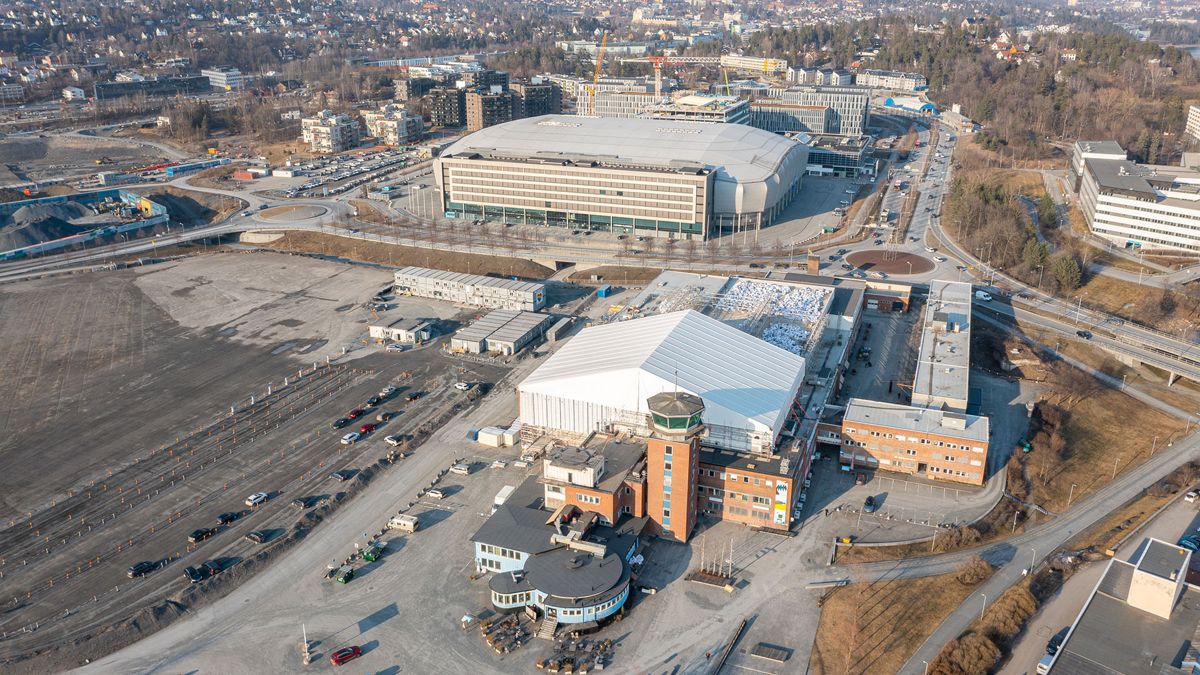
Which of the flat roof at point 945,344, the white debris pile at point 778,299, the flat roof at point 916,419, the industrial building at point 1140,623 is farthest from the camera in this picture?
the white debris pile at point 778,299

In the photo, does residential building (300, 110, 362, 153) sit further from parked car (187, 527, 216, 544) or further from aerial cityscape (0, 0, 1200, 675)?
parked car (187, 527, 216, 544)

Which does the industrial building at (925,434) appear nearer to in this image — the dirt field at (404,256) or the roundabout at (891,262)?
the roundabout at (891,262)

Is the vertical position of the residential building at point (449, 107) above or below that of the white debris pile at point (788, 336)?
above

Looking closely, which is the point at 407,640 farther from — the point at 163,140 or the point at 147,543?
the point at 163,140

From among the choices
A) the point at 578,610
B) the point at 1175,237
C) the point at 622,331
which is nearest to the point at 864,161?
the point at 1175,237

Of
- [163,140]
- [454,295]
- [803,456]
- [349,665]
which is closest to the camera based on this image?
[349,665]

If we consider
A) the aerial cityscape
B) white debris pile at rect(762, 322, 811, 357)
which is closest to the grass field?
the aerial cityscape

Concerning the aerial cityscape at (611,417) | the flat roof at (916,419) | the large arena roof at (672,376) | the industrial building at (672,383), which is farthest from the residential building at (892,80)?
the flat roof at (916,419)
